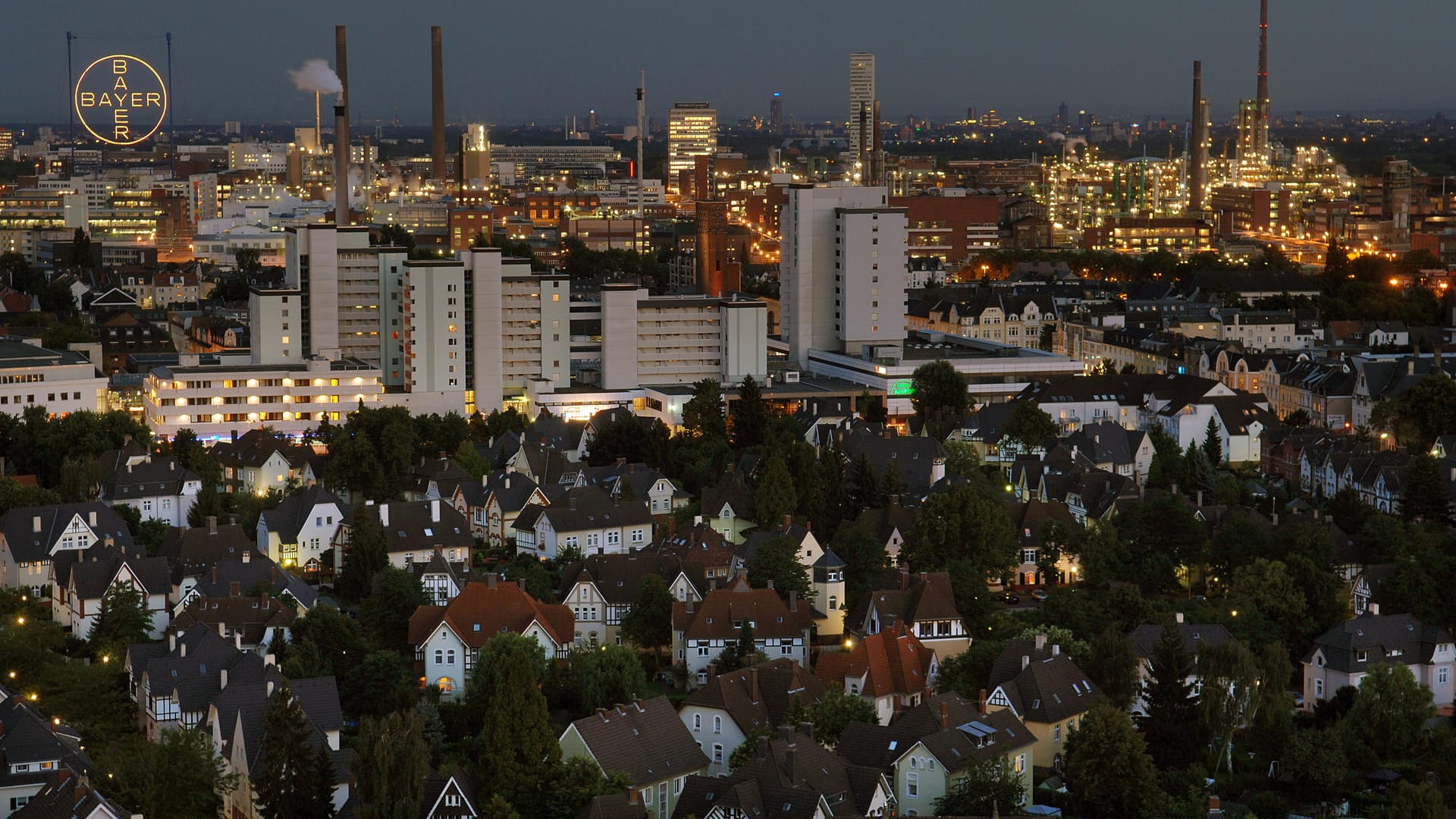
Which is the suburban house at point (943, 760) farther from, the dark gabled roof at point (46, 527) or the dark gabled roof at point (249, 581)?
the dark gabled roof at point (46, 527)

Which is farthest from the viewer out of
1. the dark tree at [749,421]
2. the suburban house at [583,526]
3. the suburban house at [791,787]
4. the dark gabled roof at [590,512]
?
the dark tree at [749,421]

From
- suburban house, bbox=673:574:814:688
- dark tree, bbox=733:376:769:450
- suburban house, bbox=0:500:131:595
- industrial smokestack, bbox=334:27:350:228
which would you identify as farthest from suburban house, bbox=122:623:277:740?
industrial smokestack, bbox=334:27:350:228

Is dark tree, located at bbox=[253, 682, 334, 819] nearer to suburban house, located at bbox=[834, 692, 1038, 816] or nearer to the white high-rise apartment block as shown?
suburban house, located at bbox=[834, 692, 1038, 816]

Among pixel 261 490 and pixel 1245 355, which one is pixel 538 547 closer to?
pixel 261 490

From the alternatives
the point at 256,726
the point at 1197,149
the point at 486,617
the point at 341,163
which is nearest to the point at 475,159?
the point at 1197,149

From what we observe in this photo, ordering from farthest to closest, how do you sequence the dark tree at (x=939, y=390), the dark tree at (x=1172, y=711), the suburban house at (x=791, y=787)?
the dark tree at (x=939, y=390) < the dark tree at (x=1172, y=711) < the suburban house at (x=791, y=787)

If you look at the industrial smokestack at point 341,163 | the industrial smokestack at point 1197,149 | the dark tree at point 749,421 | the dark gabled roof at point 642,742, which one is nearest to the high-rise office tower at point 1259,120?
the industrial smokestack at point 1197,149
